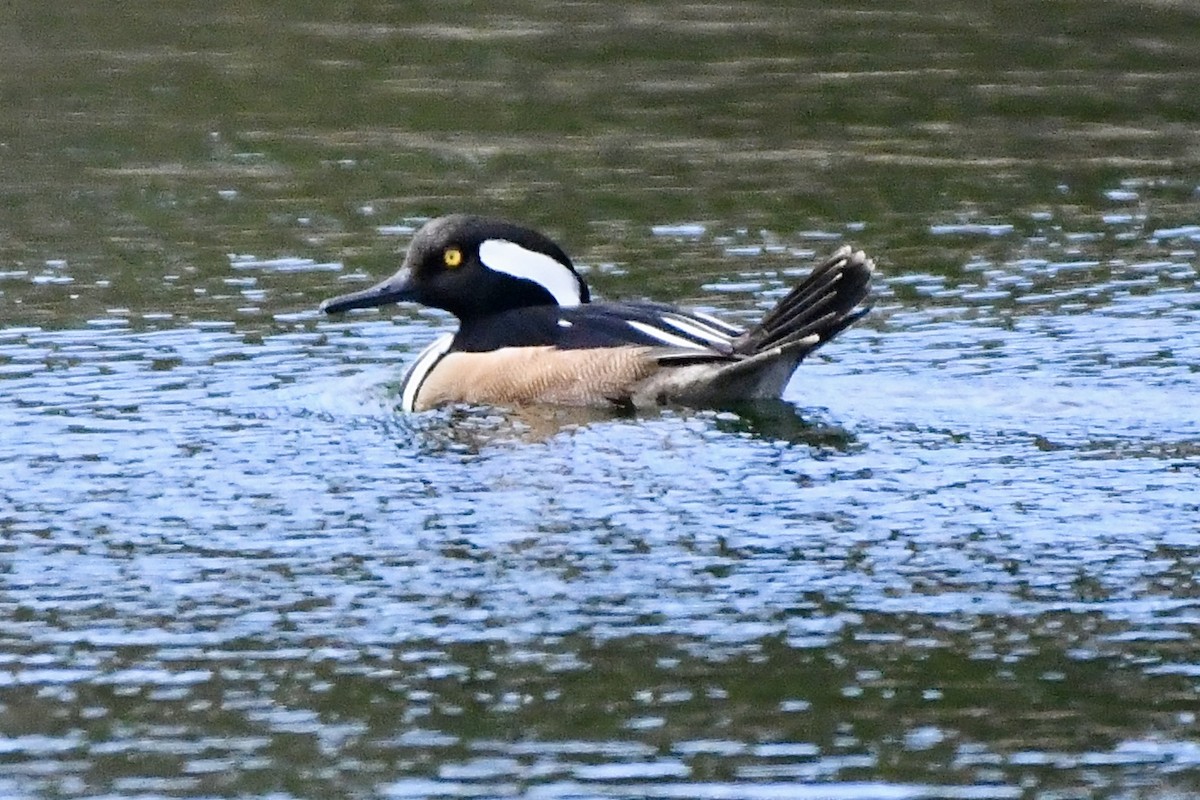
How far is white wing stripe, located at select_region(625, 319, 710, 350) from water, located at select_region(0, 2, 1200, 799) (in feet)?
1.07

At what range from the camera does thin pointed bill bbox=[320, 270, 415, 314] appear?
1205 cm

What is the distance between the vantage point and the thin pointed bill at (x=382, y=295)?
12047mm

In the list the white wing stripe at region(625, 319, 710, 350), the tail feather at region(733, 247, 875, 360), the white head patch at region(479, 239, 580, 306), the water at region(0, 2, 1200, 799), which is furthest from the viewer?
the white head patch at region(479, 239, 580, 306)

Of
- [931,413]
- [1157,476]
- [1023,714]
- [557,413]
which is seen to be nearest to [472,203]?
[557,413]

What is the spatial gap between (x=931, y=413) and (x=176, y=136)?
28.1 feet

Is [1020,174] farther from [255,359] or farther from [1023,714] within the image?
[1023,714]

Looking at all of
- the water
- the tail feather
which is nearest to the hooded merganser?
the tail feather

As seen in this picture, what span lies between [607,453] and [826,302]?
4.31ft

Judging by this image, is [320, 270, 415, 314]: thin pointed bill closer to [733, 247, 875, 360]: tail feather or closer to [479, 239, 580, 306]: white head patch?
[479, 239, 580, 306]: white head patch

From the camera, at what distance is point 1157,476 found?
30.4 feet

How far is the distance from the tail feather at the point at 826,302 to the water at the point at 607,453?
1.15 feet

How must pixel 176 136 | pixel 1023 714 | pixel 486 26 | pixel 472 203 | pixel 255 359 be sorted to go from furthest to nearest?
pixel 486 26, pixel 176 136, pixel 472 203, pixel 255 359, pixel 1023 714

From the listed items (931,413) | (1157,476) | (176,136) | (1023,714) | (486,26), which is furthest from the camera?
(486,26)

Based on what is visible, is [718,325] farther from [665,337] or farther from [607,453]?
[607,453]
